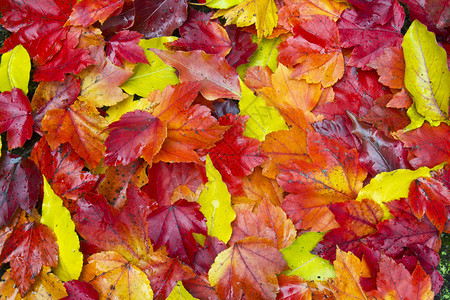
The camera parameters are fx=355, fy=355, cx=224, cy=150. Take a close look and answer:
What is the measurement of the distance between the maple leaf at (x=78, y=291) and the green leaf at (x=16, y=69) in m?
0.59

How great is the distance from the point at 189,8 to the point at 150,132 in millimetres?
455

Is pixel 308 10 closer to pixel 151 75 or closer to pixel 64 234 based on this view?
pixel 151 75

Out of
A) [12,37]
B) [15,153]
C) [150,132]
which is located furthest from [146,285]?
[12,37]

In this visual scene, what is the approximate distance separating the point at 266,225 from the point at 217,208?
0.15m

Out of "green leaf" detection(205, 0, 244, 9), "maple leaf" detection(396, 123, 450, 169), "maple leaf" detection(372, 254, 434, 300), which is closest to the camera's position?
"maple leaf" detection(372, 254, 434, 300)

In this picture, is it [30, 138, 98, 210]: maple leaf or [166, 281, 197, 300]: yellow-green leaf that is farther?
[30, 138, 98, 210]: maple leaf

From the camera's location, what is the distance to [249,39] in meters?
1.13

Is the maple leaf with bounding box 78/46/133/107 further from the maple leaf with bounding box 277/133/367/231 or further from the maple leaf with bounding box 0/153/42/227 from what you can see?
the maple leaf with bounding box 277/133/367/231

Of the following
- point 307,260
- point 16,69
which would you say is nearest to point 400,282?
point 307,260

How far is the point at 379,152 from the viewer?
1017 mm

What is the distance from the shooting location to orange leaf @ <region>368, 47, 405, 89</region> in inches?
41.7

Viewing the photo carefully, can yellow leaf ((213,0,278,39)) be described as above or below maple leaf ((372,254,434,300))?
above

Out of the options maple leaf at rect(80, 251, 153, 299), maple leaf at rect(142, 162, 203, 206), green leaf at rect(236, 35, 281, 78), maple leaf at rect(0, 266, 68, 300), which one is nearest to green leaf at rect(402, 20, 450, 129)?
green leaf at rect(236, 35, 281, 78)

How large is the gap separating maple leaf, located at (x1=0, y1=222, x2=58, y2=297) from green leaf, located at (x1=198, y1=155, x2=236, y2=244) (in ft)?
1.41
